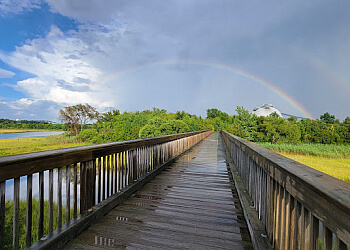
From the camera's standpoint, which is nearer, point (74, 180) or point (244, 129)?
point (74, 180)

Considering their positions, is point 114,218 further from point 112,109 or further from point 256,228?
point 112,109

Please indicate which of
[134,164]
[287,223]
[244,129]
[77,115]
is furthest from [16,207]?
[77,115]

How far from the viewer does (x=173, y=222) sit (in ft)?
7.82

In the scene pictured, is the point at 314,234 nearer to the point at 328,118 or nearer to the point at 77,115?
the point at 77,115

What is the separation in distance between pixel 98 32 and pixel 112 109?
3466 centimetres

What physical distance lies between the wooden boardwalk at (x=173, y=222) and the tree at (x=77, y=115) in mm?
48206

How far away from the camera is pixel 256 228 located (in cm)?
189

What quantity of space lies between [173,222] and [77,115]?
174 feet

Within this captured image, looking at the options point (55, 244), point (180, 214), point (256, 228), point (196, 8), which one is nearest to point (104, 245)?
point (55, 244)

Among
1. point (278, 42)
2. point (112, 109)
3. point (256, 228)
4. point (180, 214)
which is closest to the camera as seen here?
point (256, 228)

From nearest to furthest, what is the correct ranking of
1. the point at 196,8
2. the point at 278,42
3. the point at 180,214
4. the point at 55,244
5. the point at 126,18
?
the point at 55,244 < the point at 180,214 < the point at 196,8 < the point at 126,18 < the point at 278,42

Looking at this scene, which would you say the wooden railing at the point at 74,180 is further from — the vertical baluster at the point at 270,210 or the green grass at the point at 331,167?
the green grass at the point at 331,167

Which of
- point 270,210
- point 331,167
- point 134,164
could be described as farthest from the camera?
point 331,167

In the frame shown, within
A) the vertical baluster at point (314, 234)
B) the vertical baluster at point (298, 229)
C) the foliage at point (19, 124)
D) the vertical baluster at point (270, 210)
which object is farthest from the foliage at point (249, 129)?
the vertical baluster at point (314, 234)
